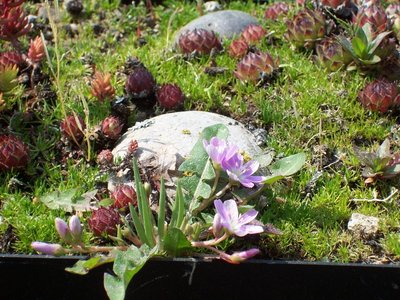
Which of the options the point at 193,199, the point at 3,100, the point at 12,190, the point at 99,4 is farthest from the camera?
the point at 99,4

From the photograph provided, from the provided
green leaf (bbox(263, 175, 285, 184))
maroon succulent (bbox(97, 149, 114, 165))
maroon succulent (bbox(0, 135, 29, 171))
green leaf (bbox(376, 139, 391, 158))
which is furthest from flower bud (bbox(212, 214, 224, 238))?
maroon succulent (bbox(0, 135, 29, 171))

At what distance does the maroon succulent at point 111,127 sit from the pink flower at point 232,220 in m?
0.88

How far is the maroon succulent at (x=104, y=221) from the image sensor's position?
283 centimetres

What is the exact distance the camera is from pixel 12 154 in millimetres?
3131

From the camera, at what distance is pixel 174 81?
3.83m

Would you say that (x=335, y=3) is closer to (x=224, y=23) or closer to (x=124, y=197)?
(x=224, y=23)

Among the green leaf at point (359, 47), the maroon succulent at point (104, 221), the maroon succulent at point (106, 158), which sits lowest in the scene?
the maroon succulent at point (104, 221)

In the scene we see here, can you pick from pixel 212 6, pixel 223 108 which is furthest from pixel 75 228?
pixel 212 6

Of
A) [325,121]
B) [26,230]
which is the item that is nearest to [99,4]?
[325,121]

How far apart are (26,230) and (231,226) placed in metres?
0.84

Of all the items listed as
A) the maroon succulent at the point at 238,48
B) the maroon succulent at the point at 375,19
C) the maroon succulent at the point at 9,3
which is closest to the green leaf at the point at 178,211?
the maroon succulent at the point at 9,3

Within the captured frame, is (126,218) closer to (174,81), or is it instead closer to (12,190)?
(12,190)

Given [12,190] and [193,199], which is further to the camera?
[12,190]

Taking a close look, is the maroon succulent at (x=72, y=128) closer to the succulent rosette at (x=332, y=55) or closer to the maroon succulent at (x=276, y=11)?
the succulent rosette at (x=332, y=55)
